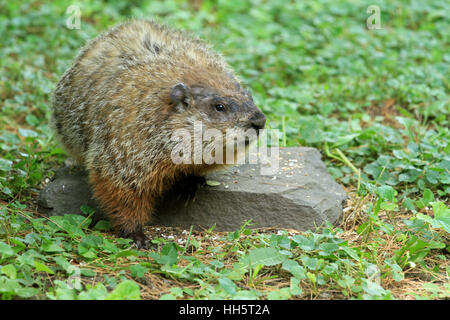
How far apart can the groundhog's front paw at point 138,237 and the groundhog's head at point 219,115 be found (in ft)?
3.43

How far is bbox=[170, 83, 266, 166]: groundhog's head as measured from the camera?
494 cm

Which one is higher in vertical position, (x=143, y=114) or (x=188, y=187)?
(x=143, y=114)

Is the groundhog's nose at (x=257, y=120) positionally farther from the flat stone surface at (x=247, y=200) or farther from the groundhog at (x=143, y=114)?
the flat stone surface at (x=247, y=200)

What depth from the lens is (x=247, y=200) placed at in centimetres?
550

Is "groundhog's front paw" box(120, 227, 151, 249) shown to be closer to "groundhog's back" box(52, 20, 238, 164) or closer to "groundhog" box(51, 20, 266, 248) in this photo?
"groundhog" box(51, 20, 266, 248)

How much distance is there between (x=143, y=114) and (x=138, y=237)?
46.1 inches

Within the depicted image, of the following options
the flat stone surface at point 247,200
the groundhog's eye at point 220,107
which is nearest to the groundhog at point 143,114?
the groundhog's eye at point 220,107

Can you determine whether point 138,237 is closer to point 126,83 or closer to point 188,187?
point 188,187

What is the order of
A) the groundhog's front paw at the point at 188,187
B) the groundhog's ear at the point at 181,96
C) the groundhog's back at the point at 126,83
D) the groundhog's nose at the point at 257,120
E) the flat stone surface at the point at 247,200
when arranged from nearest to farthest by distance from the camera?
the groundhog's nose at the point at 257,120, the groundhog's ear at the point at 181,96, the groundhog's back at the point at 126,83, the flat stone surface at the point at 247,200, the groundhog's front paw at the point at 188,187

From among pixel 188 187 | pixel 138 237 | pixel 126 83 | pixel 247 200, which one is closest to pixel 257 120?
pixel 247 200

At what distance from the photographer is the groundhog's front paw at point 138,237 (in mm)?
5207

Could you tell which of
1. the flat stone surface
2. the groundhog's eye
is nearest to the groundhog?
the groundhog's eye
